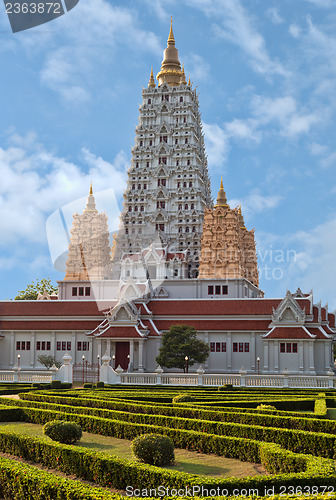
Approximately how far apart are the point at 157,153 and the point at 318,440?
226 feet

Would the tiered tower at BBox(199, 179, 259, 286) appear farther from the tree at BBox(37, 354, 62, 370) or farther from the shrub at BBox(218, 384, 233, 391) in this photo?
the shrub at BBox(218, 384, 233, 391)

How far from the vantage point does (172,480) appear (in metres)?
11.1

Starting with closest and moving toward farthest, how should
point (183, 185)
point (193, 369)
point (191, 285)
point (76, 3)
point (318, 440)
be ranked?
1. point (318, 440)
2. point (76, 3)
3. point (193, 369)
4. point (191, 285)
5. point (183, 185)

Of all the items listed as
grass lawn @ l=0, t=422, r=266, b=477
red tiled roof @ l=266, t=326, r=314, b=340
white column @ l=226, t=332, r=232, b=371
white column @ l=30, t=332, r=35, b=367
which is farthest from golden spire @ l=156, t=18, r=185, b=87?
grass lawn @ l=0, t=422, r=266, b=477

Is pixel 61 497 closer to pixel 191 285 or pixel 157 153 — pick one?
pixel 191 285

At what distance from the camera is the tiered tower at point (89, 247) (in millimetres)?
78438

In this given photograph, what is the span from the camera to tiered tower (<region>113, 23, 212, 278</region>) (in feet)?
257

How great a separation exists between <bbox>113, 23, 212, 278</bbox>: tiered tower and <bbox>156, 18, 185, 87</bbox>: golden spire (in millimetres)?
2450

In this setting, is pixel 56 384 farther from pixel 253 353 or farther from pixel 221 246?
pixel 221 246

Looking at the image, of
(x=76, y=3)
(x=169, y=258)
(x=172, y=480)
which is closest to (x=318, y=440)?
(x=172, y=480)

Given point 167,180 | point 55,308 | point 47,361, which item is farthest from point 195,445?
point 167,180

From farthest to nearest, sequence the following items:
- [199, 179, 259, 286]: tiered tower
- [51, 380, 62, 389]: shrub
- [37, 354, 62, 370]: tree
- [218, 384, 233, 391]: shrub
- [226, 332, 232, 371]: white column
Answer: [199, 179, 259, 286]: tiered tower → [37, 354, 62, 370]: tree → [226, 332, 232, 371]: white column → [51, 380, 62, 389]: shrub → [218, 384, 233, 391]: shrub

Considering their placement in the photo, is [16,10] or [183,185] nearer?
[16,10]

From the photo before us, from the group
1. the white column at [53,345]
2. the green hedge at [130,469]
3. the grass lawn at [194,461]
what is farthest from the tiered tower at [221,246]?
the green hedge at [130,469]
